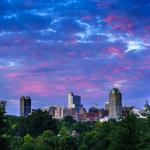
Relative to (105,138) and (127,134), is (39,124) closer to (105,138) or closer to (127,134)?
(105,138)

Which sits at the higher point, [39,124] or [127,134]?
[39,124]

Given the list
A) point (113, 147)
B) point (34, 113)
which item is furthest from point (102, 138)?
point (34, 113)

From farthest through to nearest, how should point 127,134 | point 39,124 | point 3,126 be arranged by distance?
point 39,124 < point 127,134 < point 3,126

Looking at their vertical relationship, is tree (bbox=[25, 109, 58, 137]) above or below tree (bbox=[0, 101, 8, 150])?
above

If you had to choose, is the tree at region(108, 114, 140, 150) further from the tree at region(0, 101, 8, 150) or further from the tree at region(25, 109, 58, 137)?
the tree at region(25, 109, 58, 137)

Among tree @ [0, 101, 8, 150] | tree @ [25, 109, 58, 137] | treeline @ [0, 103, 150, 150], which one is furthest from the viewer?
tree @ [25, 109, 58, 137]

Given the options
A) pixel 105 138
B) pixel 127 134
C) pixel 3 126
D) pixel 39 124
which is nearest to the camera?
pixel 3 126

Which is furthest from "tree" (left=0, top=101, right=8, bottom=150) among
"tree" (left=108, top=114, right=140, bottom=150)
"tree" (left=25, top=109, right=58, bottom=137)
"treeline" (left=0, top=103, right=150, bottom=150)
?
"tree" (left=25, top=109, right=58, bottom=137)

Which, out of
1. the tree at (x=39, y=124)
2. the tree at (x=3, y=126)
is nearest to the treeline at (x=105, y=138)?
the tree at (x=3, y=126)

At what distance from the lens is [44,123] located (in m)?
130

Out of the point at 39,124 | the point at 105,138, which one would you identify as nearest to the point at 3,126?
the point at 105,138

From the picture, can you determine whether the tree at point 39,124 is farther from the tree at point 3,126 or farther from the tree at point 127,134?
the tree at point 3,126

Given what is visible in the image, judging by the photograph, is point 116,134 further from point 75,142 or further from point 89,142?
point 75,142

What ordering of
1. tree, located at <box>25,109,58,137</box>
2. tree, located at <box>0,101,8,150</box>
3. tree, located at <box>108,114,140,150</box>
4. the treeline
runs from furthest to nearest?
tree, located at <box>25,109,58,137</box> < tree, located at <box>108,114,140,150</box> < the treeline < tree, located at <box>0,101,8,150</box>
